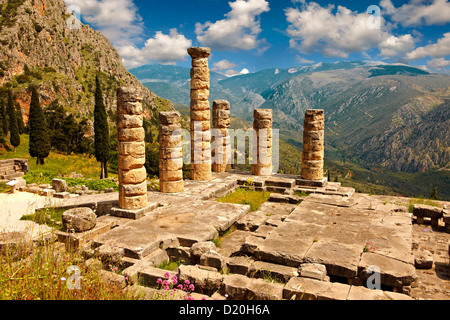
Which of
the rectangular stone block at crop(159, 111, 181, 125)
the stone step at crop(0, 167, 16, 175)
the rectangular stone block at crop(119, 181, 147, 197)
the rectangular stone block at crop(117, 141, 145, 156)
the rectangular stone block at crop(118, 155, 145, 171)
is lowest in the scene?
the stone step at crop(0, 167, 16, 175)

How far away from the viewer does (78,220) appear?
843 centimetres

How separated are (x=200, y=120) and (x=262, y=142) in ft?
11.2

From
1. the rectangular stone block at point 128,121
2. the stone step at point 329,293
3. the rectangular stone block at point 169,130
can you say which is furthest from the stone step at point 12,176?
the stone step at point 329,293

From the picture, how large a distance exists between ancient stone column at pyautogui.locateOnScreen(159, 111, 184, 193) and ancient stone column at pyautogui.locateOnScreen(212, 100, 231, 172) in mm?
4506

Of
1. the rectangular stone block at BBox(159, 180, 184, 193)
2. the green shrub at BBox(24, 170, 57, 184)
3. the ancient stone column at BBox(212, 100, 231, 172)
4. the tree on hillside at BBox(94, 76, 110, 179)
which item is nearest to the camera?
the rectangular stone block at BBox(159, 180, 184, 193)

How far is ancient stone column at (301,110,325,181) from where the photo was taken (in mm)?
14844

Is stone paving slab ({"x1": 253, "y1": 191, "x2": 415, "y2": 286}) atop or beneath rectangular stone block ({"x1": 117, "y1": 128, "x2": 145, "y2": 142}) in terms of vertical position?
beneath

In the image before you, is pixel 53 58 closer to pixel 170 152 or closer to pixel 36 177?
pixel 36 177

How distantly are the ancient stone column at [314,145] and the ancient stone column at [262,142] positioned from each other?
2.10 m

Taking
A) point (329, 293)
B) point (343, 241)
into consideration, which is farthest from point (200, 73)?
point (329, 293)

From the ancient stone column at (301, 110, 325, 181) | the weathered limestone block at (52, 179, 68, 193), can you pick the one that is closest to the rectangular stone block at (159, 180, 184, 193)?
the ancient stone column at (301, 110, 325, 181)

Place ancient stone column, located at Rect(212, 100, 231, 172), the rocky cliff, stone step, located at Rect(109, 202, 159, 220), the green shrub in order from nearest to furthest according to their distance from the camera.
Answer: stone step, located at Rect(109, 202, 159, 220)
ancient stone column, located at Rect(212, 100, 231, 172)
the green shrub
the rocky cliff

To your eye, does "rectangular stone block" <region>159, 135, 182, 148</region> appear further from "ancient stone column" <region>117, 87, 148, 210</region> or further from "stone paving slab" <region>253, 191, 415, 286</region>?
"stone paving slab" <region>253, 191, 415, 286</region>
